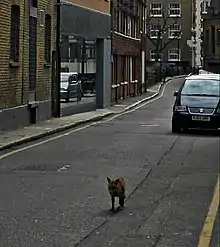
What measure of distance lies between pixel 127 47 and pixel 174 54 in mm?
46160

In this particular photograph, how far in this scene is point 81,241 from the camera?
808cm

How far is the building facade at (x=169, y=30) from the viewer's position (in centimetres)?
8506

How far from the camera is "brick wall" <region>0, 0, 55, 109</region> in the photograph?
20938 millimetres

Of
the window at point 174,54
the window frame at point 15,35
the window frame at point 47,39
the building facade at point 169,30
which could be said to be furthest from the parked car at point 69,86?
the window at point 174,54

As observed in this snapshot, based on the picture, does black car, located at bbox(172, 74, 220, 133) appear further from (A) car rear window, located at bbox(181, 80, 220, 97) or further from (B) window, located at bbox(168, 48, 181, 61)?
(B) window, located at bbox(168, 48, 181, 61)

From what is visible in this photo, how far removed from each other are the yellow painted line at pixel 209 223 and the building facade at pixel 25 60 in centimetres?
1081

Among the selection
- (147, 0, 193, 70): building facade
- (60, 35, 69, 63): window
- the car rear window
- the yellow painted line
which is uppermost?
(147, 0, 193, 70): building facade

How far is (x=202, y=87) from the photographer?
23359 mm

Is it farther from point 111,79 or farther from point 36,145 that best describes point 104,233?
point 111,79

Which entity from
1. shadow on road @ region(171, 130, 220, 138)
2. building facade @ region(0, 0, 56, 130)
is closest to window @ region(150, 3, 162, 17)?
building facade @ region(0, 0, 56, 130)

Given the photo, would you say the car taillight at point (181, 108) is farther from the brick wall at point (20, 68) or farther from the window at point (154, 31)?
the window at point (154, 31)

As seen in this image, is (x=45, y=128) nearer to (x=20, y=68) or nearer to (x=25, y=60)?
(x=20, y=68)

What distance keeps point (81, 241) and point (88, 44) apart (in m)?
25.7

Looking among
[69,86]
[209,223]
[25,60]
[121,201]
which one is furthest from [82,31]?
[209,223]
